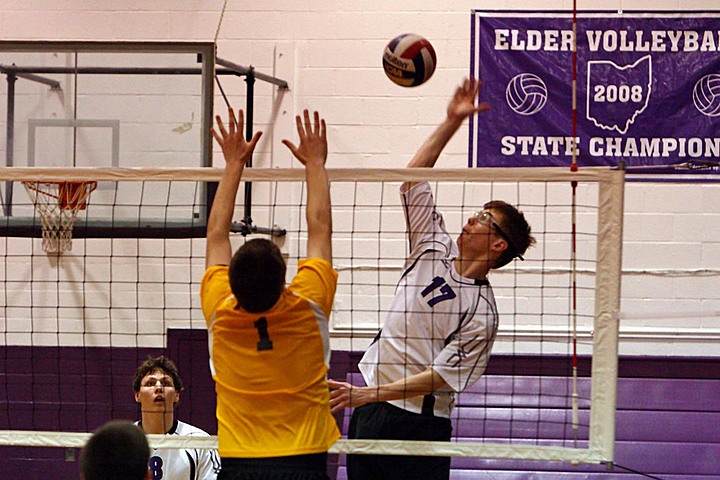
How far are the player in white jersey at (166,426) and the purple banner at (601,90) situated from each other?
3251 millimetres

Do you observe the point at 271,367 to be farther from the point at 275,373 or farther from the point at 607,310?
the point at 607,310

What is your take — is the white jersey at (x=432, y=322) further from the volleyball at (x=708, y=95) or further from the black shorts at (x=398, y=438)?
the volleyball at (x=708, y=95)

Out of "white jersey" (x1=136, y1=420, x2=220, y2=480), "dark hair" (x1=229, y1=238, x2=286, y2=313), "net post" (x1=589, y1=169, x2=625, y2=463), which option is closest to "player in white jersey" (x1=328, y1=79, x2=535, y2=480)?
"net post" (x1=589, y1=169, x2=625, y2=463)

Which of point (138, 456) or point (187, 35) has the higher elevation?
point (187, 35)

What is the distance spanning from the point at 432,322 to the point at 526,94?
13.1 ft

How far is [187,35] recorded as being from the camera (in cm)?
843

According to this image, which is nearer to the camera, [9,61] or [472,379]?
[472,379]

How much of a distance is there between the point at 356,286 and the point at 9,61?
314 centimetres

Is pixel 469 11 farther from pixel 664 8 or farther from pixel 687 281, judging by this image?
pixel 687 281

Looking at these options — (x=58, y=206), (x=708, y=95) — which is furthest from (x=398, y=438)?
(x=708, y=95)

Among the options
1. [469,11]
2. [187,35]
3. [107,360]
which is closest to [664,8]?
[469,11]

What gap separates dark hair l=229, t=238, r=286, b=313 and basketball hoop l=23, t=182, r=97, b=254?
132 inches

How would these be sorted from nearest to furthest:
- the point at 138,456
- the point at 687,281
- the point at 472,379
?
1. the point at 138,456
2. the point at 472,379
3. the point at 687,281

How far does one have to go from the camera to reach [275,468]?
11.5ft
